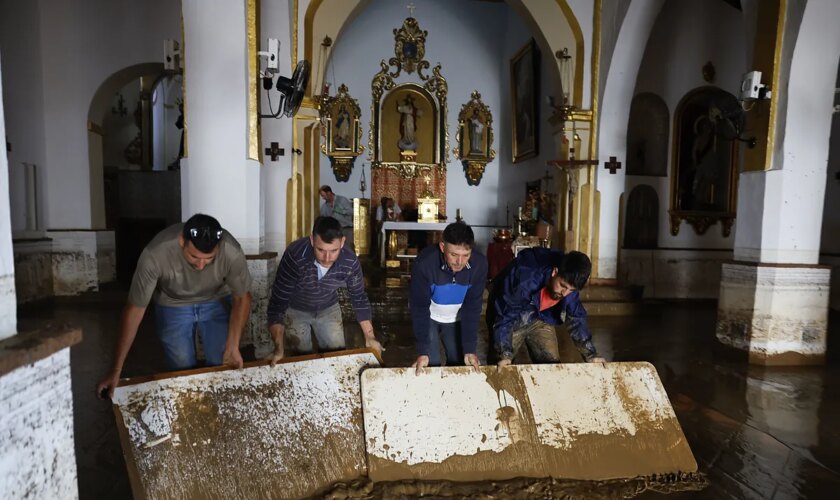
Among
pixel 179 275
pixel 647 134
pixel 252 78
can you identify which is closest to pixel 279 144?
pixel 252 78

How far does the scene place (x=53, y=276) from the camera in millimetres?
7844

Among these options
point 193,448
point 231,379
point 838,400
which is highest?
point 231,379

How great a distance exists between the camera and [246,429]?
258cm

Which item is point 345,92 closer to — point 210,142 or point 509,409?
point 210,142

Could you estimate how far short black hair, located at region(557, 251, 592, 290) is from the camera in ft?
9.21

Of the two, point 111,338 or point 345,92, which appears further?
point 345,92

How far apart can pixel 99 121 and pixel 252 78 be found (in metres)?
5.01

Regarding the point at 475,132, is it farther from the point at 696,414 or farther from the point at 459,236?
the point at 459,236

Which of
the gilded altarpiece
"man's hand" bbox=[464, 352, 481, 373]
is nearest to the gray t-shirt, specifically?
"man's hand" bbox=[464, 352, 481, 373]

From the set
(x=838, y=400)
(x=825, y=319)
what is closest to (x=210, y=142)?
(x=838, y=400)

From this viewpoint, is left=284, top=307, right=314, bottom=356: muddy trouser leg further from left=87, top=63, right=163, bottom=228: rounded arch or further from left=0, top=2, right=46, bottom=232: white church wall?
left=0, top=2, right=46, bottom=232: white church wall

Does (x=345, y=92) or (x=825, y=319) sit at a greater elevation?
(x=345, y=92)

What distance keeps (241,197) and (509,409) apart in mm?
3182

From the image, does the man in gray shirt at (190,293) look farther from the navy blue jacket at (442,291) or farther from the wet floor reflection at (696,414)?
the navy blue jacket at (442,291)
